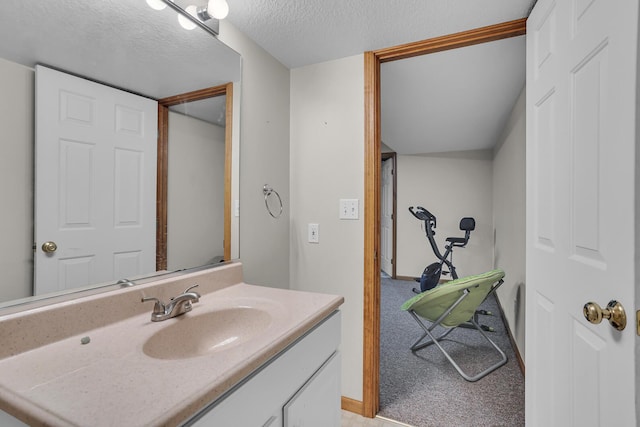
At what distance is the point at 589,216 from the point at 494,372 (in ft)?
5.86

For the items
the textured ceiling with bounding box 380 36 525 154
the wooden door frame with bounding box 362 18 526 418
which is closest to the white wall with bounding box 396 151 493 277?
the textured ceiling with bounding box 380 36 525 154

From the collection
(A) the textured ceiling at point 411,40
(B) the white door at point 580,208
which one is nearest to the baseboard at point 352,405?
(B) the white door at point 580,208

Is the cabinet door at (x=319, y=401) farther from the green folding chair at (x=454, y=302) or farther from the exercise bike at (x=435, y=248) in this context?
the exercise bike at (x=435, y=248)

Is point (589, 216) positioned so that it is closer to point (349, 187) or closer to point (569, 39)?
point (569, 39)

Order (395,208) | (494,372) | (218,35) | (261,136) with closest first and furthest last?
(218,35)
(261,136)
(494,372)
(395,208)

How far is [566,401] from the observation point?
3.24 ft

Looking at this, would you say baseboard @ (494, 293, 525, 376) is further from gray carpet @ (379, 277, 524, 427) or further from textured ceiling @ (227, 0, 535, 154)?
textured ceiling @ (227, 0, 535, 154)

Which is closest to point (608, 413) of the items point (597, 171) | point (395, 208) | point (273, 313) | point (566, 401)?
point (566, 401)

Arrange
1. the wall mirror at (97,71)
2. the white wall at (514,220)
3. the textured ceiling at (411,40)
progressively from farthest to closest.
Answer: the white wall at (514,220), the textured ceiling at (411,40), the wall mirror at (97,71)

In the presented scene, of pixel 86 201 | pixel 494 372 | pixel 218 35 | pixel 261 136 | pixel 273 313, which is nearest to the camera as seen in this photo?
pixel 86 201

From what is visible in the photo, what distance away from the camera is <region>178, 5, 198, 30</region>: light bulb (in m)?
1.24

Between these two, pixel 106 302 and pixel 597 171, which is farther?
pixel 106 302

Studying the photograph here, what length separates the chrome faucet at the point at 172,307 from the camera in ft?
3.21

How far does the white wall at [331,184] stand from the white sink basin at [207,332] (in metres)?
0.80
